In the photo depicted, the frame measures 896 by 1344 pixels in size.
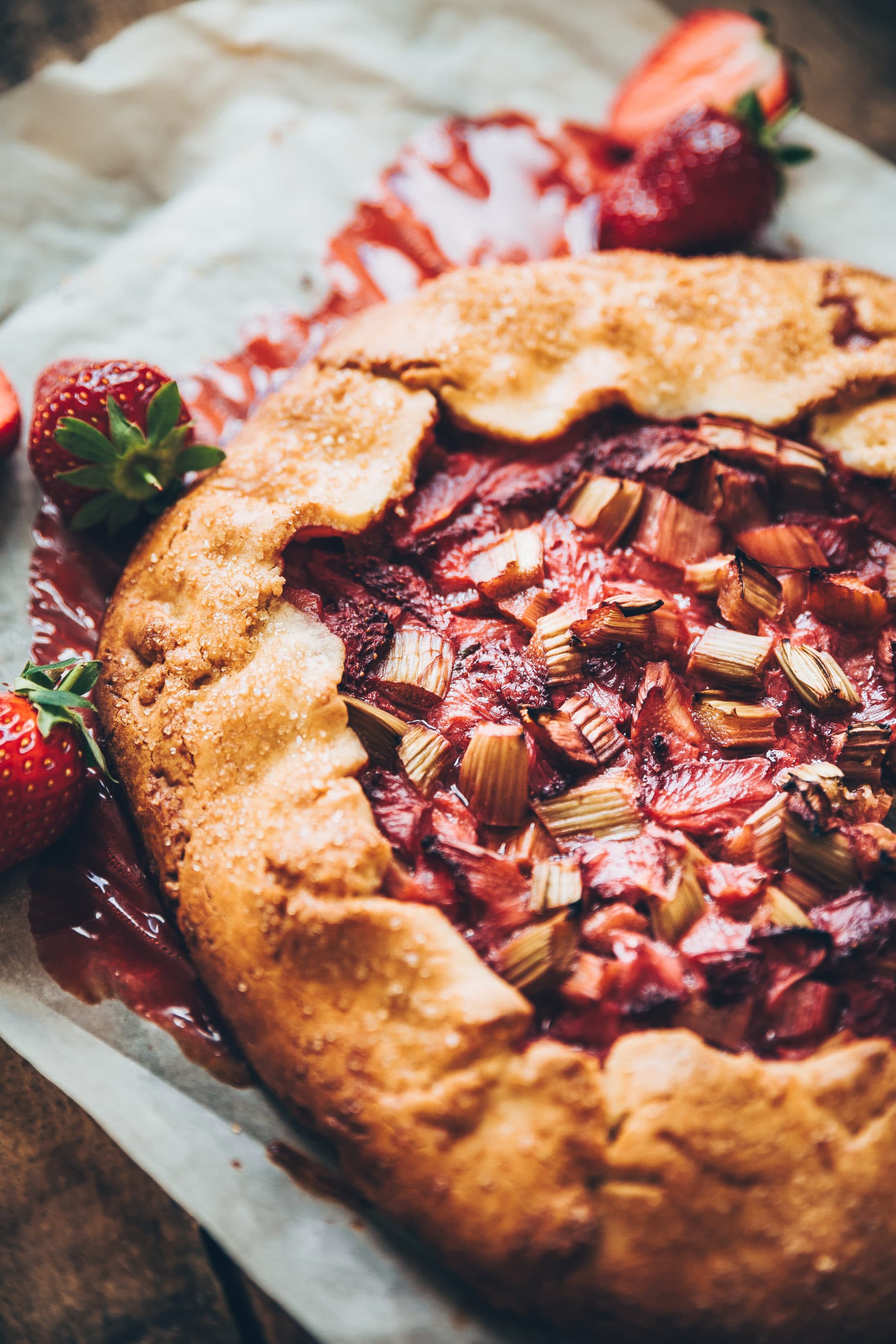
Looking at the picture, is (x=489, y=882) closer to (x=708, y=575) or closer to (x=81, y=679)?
(x=708, y=575)

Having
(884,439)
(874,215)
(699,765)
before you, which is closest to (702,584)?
(699,765)

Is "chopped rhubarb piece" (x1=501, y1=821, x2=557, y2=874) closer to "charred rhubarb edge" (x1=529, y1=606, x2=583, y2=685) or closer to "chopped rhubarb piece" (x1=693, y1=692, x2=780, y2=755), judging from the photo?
"charred rhubarb edge" (x1=529, y1=606, x2=583, y2=685)

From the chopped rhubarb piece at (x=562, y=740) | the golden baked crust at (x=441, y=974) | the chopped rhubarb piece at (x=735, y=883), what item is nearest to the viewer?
the golden baked crust at (x=441, y=974)

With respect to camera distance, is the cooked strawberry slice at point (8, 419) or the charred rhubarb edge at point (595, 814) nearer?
the charred rhubarb edge at point (595, 814)

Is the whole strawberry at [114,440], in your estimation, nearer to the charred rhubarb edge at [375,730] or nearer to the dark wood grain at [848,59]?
the charred rhubarb edge at [375,730]

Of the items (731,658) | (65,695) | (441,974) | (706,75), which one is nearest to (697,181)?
(706,75)

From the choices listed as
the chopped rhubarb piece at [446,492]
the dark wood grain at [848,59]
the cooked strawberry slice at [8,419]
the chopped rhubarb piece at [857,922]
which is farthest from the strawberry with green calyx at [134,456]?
the dark wood grain at [848,59]

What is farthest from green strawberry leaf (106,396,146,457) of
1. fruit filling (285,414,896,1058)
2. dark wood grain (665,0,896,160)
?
dark wood grain (665,0,896,160)
